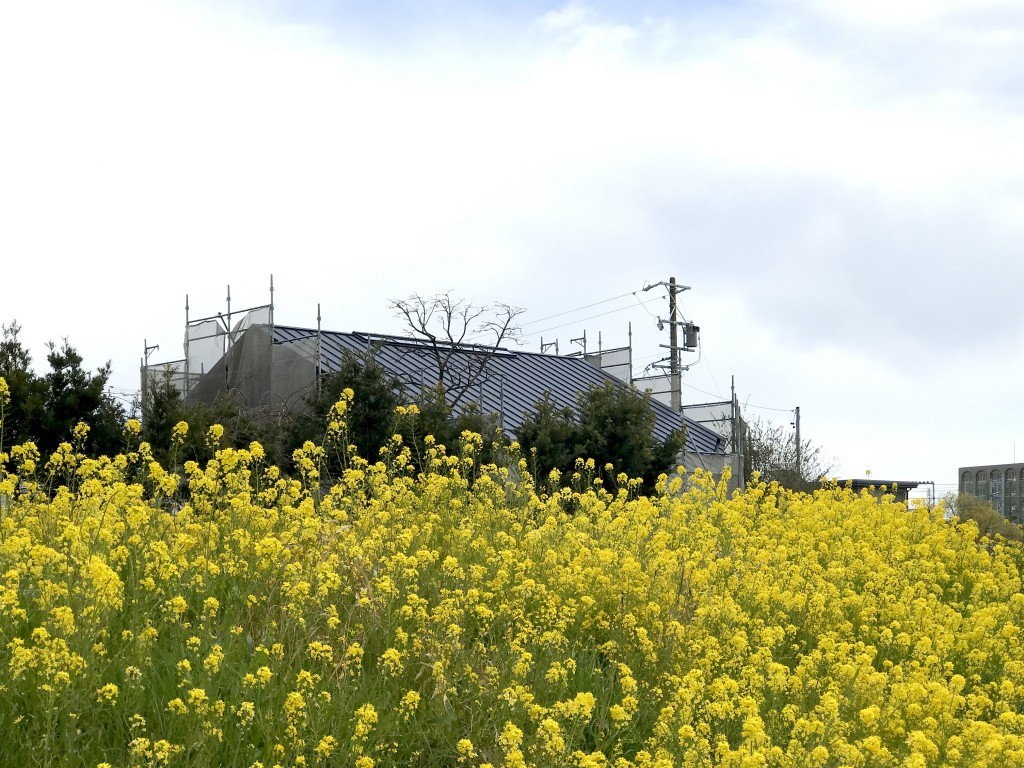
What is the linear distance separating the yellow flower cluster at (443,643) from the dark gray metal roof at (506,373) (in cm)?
2039

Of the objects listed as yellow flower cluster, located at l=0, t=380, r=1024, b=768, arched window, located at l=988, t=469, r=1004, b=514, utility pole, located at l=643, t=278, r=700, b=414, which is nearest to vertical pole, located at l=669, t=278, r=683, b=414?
utility pole, located at l=643, t=278, r=700, b=414

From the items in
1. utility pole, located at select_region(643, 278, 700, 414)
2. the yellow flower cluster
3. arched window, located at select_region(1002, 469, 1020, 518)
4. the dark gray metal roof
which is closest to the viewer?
the yellow flower cluster

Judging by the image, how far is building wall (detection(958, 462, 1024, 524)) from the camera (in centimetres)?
6822

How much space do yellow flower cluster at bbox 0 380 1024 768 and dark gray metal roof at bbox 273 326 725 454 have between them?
66.9 ft

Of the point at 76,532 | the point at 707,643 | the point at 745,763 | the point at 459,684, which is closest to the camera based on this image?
the point at 745,763

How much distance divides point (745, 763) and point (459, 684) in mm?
1670

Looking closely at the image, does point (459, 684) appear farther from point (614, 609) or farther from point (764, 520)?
point (764, 520)

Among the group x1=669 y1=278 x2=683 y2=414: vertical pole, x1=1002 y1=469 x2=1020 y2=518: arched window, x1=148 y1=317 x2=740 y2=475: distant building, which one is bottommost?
x1=1002 y1=469 x2=1020 y2=518: arched window

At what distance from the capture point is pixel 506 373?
36.8 m

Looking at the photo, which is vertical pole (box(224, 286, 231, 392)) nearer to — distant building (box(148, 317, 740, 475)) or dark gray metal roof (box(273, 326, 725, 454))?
distant building (box(148, 317, 740, 475))

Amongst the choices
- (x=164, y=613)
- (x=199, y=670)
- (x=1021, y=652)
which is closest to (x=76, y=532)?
(x=164, y=613)

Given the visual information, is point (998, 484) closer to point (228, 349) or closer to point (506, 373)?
point (506, 373)

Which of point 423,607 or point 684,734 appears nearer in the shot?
point 684,734

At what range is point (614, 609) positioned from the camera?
283 inches
